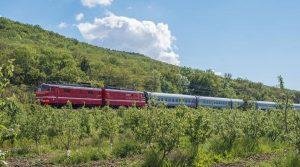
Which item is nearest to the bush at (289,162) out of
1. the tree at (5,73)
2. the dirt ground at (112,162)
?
the dirt ground at (112,162)

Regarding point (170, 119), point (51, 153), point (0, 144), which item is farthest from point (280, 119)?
point (0, 144)

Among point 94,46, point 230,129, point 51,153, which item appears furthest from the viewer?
point 94,46

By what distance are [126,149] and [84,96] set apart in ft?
85.2

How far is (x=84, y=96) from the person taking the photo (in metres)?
48.0

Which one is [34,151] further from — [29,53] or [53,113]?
[29,53]

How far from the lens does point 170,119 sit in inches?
730

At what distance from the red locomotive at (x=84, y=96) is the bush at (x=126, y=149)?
23.1 meters

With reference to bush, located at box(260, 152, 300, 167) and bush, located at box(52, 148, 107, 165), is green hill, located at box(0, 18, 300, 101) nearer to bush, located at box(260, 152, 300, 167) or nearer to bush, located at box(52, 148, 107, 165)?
bush, located at box(52, 148, 107, 165)

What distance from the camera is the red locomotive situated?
147 feet

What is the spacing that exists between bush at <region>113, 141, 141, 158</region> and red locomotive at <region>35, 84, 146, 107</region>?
23113 mm

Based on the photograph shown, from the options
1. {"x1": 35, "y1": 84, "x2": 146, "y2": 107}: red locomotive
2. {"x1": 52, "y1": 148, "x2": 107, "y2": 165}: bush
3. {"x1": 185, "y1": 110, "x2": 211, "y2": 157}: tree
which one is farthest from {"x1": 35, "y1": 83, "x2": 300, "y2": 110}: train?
{"x1": 185, "y1": 110, "x2": 211, "y2": 157}: tree

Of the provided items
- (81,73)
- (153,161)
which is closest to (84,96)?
(153,161)

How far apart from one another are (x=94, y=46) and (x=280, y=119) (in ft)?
564

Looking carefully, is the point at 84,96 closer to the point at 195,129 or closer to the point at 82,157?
the point at 82,157
